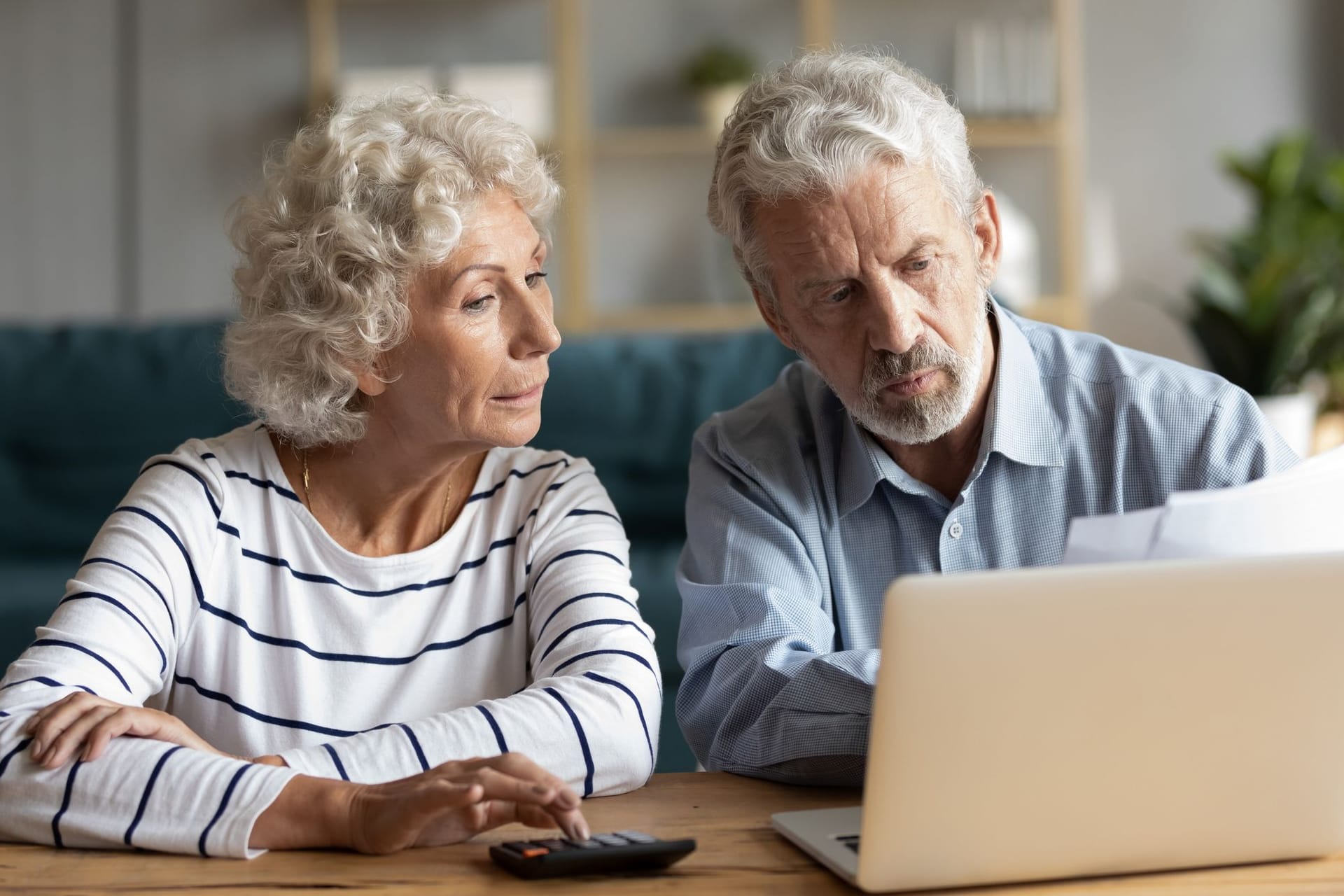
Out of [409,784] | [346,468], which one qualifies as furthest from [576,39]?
[409,784]

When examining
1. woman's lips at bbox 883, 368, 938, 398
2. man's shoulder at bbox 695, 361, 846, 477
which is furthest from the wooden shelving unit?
woman's lips at bbox 883, 368, 938, 398

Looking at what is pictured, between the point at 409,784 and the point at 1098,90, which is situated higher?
the point at 1098,90

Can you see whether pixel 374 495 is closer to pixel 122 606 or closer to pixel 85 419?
pixel 122 606

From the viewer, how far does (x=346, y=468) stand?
151 centimetres

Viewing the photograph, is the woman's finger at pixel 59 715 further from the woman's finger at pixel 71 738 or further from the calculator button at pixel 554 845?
the calculator button at pixel 554 845

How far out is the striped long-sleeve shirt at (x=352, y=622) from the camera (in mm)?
1174

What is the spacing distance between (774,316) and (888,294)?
21 centimetres

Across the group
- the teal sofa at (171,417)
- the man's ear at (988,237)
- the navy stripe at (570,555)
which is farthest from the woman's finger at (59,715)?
the teal sofa at (171,417)

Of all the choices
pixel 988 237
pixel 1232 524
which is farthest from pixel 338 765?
pixel 988 237

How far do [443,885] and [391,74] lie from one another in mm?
4206

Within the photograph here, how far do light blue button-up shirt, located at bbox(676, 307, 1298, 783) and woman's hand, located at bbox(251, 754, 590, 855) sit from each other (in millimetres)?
350

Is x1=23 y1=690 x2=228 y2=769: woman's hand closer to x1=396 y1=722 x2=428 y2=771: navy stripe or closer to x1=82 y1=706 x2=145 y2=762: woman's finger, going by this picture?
x1=82 y1=706 x2=145 y2=762: woman's finger

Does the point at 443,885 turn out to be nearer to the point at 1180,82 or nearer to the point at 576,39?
the point at 576,39

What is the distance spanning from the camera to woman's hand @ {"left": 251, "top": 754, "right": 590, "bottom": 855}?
0.95 m
